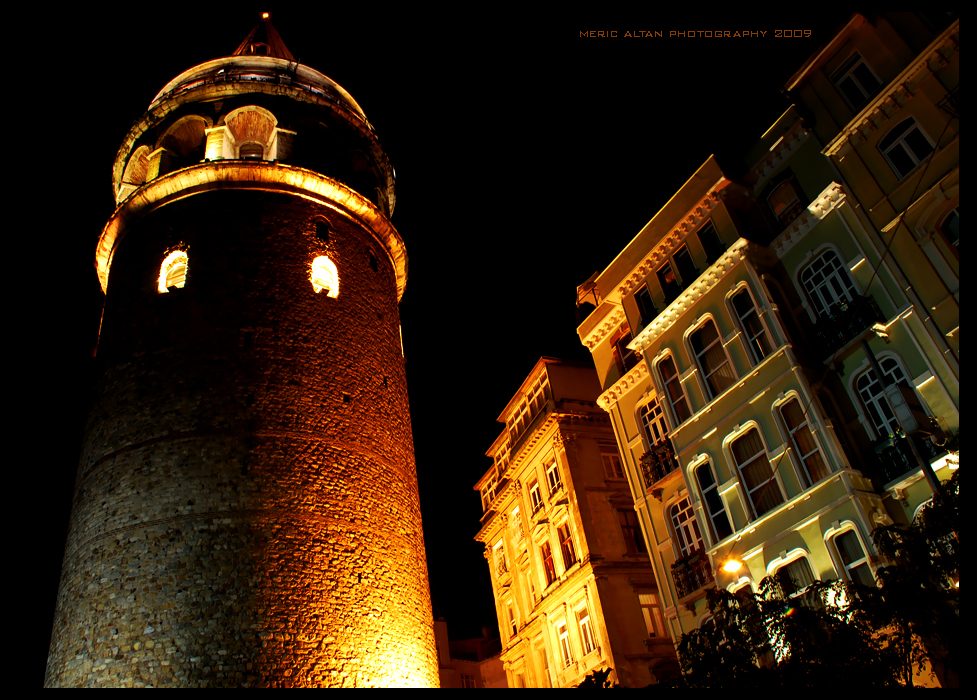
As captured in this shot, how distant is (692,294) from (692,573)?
24.5ft

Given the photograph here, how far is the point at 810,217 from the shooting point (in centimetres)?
1808

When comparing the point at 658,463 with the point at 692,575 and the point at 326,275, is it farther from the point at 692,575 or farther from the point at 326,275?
the point at 326,275

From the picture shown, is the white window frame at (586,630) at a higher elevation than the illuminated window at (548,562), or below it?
below

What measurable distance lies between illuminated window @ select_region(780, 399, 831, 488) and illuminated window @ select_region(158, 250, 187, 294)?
15.4m

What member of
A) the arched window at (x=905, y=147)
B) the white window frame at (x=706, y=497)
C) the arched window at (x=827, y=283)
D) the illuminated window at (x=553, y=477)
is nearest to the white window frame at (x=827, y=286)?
the arched window at (x=827, y=283)

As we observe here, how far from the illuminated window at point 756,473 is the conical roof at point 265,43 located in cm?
2159

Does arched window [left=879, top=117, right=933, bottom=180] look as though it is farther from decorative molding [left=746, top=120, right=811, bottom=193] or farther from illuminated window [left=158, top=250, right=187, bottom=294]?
illuminated window [left=158, top=250, right=187, bottom=294]

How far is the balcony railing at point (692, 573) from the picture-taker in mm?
19125

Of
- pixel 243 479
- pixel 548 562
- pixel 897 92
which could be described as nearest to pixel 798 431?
pixel 897 92

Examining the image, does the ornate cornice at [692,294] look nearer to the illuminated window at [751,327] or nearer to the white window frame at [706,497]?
the illuminated window at [751,327]

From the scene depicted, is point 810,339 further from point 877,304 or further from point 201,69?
point 201,69

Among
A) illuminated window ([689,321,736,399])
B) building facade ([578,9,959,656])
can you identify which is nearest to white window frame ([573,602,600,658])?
building facade ([578,9,959,656])

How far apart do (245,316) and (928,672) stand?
1607 cm

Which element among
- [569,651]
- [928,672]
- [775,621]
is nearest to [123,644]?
[775,621]
